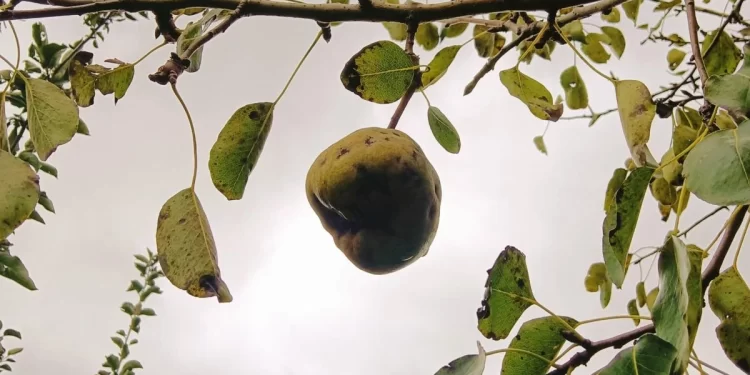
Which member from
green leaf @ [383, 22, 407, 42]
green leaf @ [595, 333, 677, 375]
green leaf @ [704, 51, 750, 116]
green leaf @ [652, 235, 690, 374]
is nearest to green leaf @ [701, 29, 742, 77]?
green leaf @ [383, 22, 407, 42]

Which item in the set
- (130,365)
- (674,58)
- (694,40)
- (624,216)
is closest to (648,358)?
(624,216)

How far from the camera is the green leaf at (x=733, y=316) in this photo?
2.61ft

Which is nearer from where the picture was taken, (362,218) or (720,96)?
(720,96)

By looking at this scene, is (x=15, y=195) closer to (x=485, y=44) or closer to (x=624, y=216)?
(x=624, y=216)

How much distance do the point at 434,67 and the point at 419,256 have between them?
0.40 m

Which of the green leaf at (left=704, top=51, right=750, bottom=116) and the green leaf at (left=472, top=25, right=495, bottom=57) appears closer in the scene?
the green leaf at (left=704, top=51, right=750, bottom=116)

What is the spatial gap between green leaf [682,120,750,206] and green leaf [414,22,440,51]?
1166mm

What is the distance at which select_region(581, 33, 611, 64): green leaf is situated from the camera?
6.18 ft

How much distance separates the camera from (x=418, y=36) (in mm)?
1733

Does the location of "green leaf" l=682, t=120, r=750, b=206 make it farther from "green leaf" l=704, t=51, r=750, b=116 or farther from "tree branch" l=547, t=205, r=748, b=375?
"tree branch" l=547, t=205, r=748, b=375

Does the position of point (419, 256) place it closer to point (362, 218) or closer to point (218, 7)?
point (362, 218)

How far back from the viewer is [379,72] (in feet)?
3.37

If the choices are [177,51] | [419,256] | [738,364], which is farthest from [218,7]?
[738,364]

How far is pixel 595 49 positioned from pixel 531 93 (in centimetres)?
85
